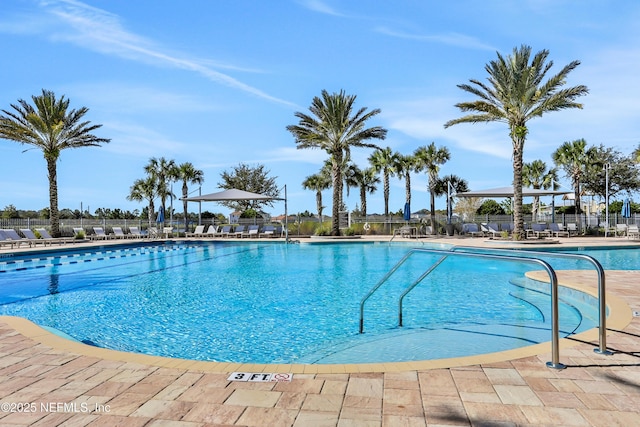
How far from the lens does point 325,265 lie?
12.9 m

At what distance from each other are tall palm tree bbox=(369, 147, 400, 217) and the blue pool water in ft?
78.3

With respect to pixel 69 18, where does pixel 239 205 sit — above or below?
below

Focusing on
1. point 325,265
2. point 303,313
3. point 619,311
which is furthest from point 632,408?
point 325,265

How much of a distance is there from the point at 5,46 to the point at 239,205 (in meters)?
37.8

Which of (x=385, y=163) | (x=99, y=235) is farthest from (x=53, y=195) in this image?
(x=385, y=163)

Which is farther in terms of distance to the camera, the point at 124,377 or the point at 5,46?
the point at 5,46

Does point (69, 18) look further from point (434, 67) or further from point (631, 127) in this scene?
point (631, 127)

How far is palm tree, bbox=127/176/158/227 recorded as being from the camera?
4575cm

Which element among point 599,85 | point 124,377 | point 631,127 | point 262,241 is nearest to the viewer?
point 124,377

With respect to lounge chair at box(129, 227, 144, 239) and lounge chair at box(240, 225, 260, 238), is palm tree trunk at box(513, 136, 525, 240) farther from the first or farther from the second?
lounge chair at box(129, 227, 144, 239)

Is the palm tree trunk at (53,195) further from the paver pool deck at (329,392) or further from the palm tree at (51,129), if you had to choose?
the paver pool deck at (329,392)

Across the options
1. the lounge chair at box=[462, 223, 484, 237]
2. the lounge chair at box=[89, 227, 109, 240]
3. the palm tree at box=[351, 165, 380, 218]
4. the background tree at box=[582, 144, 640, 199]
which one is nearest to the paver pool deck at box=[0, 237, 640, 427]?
the lounge chair at box=[89, 227, 109, 240]

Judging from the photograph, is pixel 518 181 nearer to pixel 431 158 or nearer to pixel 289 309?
pixel 289 309

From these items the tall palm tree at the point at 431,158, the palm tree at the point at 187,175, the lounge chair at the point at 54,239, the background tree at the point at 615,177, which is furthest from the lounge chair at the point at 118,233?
the background tree at the point at 615,177
